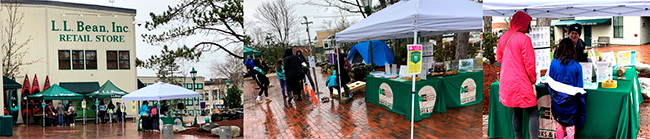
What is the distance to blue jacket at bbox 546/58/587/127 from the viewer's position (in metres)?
2.90

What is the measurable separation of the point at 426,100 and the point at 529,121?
2.62ft

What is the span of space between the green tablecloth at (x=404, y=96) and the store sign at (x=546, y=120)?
80cm

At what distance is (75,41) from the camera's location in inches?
193

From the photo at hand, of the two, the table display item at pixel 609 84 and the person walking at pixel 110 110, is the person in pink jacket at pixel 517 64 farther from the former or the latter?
the person walking at pixel 110 110

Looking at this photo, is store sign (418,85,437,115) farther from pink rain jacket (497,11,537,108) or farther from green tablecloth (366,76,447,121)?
pink rain jacket (497,11,537,108)

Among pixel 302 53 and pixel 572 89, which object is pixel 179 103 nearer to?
pixel 302 53

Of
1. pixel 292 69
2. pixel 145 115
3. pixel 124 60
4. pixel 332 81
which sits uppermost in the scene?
pixel 124 60

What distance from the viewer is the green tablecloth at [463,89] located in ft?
10.5

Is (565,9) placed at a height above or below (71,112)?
above

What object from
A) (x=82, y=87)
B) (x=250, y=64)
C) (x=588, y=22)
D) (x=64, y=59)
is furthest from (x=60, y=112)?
(x=588, y=22)

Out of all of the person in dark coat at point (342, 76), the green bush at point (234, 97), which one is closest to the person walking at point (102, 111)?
the green bush at point (234, 97)

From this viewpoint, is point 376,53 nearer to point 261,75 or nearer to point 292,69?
point 292,69

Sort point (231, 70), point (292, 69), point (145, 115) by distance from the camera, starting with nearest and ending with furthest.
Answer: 1. point (292, 69)
2. point (231, 70)
3. point (145, 115)

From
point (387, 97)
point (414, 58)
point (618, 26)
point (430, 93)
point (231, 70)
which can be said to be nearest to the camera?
point (414, 58)
